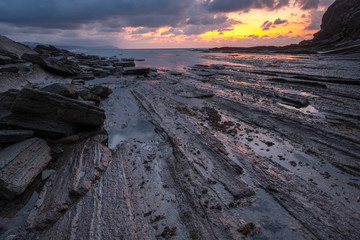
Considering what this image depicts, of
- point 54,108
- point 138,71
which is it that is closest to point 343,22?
point 138,71

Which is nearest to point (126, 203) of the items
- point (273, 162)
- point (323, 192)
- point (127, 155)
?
point (127, 155)

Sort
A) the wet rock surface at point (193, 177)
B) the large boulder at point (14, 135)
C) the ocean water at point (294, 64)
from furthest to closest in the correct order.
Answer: the ocean water at point (294, 64) < the large boulder at point (14, 135) < the wet rock surface at point (193, 177)

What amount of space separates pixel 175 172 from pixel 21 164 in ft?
12.7

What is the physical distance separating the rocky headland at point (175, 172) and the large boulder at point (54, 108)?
32mm

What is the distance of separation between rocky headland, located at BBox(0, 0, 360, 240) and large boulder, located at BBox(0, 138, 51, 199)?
23mm

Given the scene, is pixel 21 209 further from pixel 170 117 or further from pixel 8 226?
pixel 170 117

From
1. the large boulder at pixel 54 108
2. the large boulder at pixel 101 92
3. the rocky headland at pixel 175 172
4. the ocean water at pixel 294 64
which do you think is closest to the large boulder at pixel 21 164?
the rocky headland at pixel 175 172

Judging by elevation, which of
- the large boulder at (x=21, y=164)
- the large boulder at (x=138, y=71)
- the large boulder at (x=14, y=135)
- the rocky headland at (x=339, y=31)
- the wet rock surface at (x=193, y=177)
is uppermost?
the rocky headland at (x=339, y=31)

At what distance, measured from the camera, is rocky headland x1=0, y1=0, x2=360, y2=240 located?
3254 millimetres

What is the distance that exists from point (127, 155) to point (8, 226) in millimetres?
2880

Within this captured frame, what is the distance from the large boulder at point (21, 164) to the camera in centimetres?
371

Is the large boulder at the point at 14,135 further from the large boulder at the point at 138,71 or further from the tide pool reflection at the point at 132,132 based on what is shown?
the large boulder at the point at 138,71

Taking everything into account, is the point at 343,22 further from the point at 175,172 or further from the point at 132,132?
the point at 175,172

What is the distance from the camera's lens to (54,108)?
19.4 feet
